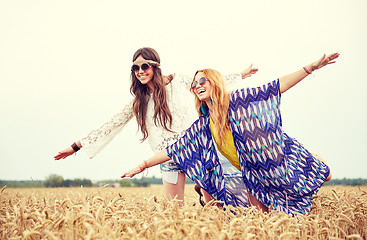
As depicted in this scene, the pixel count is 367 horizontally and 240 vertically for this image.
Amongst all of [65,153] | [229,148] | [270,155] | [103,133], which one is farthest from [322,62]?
[65,153]

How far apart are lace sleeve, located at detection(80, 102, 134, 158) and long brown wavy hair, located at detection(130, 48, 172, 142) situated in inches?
8.3

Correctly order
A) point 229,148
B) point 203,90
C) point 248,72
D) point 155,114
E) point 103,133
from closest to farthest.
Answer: point 203,90 → point 229,148 → point 155,114 → point 103,133 → point 248,72

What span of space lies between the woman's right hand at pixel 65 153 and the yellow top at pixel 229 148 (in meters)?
2.00

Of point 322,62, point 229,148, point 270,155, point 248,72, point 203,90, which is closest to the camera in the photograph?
point 322,62

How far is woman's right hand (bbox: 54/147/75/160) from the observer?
471cm

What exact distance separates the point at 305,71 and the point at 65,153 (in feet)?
10.6

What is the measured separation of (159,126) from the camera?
181 inches

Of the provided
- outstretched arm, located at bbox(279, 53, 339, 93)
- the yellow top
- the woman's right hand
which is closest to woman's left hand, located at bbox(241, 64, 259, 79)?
the yellow top

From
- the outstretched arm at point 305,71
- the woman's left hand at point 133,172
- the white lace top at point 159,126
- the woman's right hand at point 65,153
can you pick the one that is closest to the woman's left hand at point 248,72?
the white lace top at point 159,126

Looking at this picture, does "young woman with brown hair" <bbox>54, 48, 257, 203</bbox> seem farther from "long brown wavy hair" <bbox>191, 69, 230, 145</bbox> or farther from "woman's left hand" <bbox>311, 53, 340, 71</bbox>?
"woman's left hand" <bbox>311, 53, 340, 71</bbox>

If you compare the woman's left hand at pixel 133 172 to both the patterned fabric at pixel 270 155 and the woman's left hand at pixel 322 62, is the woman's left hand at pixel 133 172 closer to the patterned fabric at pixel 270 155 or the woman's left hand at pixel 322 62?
the patterned fabric at pixel 270 155

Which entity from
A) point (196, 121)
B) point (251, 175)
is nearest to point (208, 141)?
point (196, 121)

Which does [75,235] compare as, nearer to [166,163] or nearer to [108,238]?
[108,238]

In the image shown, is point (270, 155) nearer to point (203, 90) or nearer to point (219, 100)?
point (219, 100)
